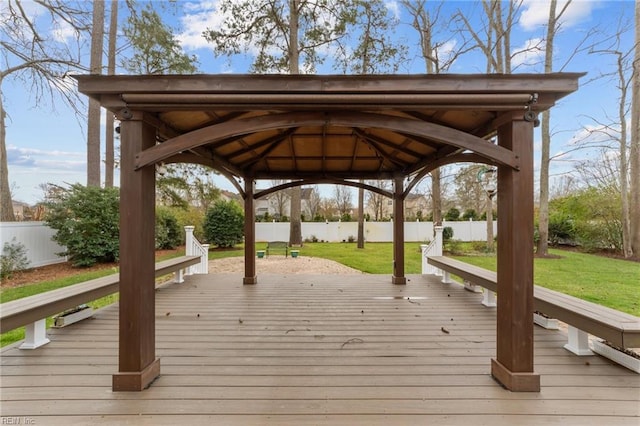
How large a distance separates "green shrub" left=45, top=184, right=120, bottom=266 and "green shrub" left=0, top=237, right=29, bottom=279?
85 centimetres

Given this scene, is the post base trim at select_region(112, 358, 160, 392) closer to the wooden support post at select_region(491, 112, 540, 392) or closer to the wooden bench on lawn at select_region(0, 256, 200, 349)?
the wooden bench on lawn at select_region(0, 256, 200, 349)

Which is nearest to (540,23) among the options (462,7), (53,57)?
(462,7)

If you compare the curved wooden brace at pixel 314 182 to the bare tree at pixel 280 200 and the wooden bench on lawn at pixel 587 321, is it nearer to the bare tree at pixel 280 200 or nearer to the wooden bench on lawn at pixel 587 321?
the wooden bench on lawn at pixel 587 321

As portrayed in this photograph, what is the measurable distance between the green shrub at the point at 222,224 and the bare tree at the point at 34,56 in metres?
6.30

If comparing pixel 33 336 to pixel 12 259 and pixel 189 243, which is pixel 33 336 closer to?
pixel 189 243

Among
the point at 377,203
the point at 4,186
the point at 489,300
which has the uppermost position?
the point at 377,203

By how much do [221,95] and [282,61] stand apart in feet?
36.6

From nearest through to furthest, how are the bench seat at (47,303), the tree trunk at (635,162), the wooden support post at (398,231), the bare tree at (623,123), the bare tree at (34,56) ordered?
the bench seat at (47,303) → the wooden support post at (398,231) → the bare tree at (34,56) → the tree trunk at (635,162) → the bare tree at (623,123)

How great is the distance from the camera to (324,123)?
271 centimetres

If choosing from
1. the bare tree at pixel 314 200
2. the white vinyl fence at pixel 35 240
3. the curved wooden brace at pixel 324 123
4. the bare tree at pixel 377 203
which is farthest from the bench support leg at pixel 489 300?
the bare tree at pixel 314 200

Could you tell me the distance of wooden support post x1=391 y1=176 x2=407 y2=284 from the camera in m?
6.15

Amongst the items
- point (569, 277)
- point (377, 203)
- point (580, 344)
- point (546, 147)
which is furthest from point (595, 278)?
point (377, 203)

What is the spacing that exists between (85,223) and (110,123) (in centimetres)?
487

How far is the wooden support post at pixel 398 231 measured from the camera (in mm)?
6152
